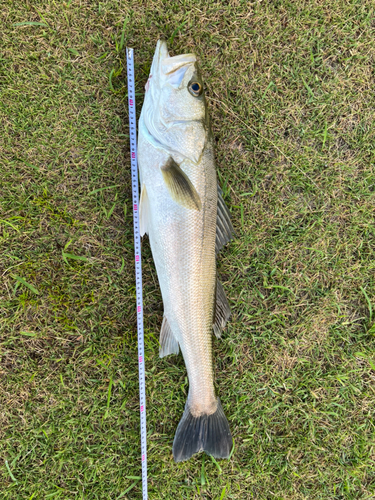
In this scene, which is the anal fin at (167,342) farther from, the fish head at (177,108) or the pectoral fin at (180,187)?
the fish head at (177,108)

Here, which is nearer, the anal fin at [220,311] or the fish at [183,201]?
the fish at [183,201]

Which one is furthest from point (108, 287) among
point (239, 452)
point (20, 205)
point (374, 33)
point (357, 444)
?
point (374, 33)

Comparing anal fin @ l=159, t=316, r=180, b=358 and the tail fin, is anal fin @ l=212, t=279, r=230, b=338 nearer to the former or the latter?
anal fin @ l=159, t=316, r=180, b=358

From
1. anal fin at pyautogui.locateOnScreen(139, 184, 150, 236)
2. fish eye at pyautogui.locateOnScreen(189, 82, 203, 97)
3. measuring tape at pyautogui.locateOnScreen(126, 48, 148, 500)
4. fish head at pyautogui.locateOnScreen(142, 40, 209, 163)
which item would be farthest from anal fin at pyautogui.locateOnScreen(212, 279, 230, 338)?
fish eye at pyautogui.locateOnScreen(189, 82, 203, 97)

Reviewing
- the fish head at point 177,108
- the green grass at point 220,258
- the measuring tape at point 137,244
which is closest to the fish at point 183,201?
the fish head at point 177,108

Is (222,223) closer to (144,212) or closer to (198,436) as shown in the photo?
(144,212)

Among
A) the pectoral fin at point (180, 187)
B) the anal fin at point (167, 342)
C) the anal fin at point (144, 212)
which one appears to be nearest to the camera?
the pectoral fin at point (180, 187)

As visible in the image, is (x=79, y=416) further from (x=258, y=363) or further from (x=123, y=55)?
(x=123, y=55)
